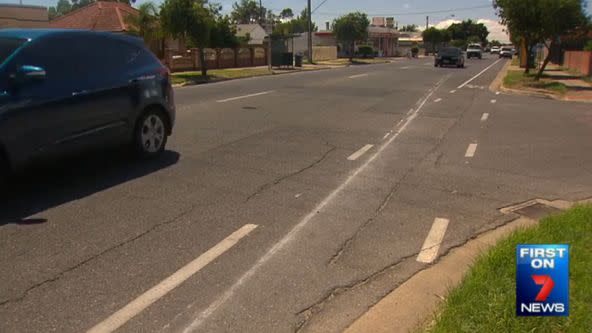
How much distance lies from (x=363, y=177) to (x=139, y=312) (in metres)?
4.19

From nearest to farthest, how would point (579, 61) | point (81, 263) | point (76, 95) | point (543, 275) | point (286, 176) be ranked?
point (543, 275)
point (81, 263)
point (76, 95)
point (286, 176)
point (579, 61)

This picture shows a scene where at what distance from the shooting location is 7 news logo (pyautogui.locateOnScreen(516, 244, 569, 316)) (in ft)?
8.59

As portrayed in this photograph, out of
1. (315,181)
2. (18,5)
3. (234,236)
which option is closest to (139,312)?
(234,236)

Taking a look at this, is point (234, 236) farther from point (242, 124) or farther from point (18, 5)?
point (18, 5)

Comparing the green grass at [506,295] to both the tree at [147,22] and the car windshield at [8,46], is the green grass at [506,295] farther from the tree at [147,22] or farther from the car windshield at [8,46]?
the tree at [147,22]

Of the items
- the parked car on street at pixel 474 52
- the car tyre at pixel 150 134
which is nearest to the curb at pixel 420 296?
the car tyre at pixel 150 134

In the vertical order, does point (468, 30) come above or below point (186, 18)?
above

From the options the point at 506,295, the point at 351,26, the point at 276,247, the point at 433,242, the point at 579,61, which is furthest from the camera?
the point at 351,26

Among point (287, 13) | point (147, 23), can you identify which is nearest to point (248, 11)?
point (287, 13)

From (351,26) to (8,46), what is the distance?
5823 centimetres

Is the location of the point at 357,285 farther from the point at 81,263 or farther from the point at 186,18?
the point at 186,18

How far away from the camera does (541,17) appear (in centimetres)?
2452

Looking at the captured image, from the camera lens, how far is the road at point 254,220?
3.85 m

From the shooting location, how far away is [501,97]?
19.9 metres
